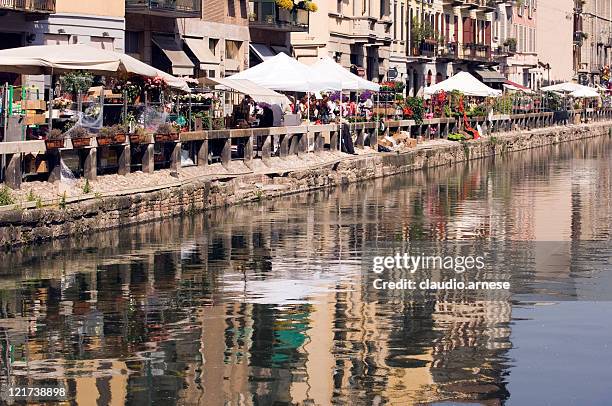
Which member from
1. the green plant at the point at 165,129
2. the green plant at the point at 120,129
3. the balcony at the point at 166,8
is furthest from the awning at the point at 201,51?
the green plant at the point at 120,129

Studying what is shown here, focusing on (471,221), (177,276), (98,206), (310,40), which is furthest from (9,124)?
(310,40)

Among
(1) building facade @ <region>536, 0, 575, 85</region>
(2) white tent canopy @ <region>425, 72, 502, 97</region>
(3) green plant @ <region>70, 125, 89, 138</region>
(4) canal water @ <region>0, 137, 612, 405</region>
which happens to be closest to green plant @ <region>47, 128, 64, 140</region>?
(3) green plant @ <region>70, 125, 89, 138</region>

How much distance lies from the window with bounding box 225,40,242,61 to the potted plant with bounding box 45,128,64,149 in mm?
29708

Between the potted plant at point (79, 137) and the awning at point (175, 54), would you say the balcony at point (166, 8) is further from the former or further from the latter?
the potted plant at point (79, 137)

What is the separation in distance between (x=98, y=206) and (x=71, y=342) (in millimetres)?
12039

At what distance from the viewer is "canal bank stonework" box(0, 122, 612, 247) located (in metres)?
28.1

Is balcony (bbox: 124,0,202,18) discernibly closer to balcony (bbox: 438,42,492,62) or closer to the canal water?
the canal water

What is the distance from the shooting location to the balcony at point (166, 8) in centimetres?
5269

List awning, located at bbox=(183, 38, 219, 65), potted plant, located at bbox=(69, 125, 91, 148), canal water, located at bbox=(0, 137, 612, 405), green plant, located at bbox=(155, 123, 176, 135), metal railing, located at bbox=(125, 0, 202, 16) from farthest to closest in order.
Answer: awning, located at bbox=(183, 38, 219, 65) → metal railing, located at bbox=(125, 0, 202, 16) → green plant, located at bbox=(155, 123, 176, 135) → potted plant, located at bbox=(69, 125, 91, 148) → canal water, located at bbox=(0, 137, 612, 405)

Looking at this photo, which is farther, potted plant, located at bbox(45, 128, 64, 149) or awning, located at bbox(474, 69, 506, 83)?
awning, located at bbox(474, 69, 506, 83)

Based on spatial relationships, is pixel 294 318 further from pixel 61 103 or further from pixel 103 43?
pixel 103 43

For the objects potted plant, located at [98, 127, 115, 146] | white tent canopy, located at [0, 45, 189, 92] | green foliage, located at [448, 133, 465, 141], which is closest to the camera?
white tent canopy, located at [0, 45, 189, 92]

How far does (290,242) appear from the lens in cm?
3050

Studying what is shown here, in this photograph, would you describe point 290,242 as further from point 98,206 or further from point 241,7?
point 241,7
